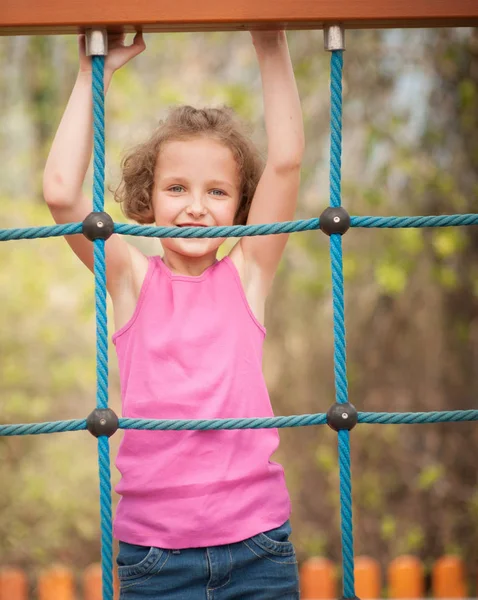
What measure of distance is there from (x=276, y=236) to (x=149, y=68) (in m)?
2.54

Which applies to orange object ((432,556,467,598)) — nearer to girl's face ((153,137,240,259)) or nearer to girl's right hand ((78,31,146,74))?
girl's face ((153,137,240,259))

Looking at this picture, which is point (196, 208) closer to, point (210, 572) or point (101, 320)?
point (101, 320)

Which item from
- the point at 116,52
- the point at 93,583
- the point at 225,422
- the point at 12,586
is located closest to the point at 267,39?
the point at 116,52

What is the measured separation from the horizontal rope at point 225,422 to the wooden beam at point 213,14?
1.61 feet

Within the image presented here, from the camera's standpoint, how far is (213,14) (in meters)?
1.09

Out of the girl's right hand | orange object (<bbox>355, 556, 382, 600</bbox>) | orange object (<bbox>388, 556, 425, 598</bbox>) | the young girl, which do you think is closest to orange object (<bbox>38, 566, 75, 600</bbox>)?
orange object (<bbox>355, 556, 382, 600</bbox>)

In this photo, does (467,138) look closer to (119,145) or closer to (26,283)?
(119,145)

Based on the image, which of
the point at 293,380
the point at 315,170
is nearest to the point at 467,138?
the point at 315,170

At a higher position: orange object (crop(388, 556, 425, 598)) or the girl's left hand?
the girl's left hand

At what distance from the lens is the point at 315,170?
334cm

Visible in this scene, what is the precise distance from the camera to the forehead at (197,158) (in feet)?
4.05

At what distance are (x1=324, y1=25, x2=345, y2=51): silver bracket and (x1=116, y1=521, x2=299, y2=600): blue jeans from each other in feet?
2.09

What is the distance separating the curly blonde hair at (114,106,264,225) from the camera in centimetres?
128

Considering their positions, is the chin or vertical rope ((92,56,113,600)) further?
the chin
